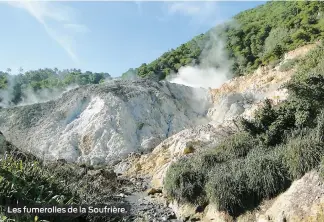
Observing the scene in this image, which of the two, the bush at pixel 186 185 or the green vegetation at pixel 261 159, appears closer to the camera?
the green vegetation at pixel 261 159

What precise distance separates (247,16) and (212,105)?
34.4 m

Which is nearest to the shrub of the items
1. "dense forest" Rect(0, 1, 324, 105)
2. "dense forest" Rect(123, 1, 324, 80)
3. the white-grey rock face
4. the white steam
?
the white-grey rock face

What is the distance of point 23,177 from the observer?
7.32 metres

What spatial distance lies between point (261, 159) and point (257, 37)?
38.9 metres

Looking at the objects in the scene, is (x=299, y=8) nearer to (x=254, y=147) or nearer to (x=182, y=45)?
(x=182, y=45)

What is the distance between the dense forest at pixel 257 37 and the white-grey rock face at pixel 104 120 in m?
12.0

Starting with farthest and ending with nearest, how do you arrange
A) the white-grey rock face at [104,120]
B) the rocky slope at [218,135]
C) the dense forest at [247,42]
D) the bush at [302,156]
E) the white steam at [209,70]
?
the white steam at [209,70] < the dense forest at [247,42] < the white-grey rock face at [104,120] < the rocky slope at [218,135] < the bush at [302,156]

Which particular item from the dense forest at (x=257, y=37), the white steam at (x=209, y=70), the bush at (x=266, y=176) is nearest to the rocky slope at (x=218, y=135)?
the bush at (x=266, y=176)

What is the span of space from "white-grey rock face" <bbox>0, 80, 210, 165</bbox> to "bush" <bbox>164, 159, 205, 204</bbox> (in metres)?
10.0

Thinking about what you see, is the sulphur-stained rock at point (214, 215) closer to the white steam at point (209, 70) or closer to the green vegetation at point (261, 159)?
the green vegetation at point (261, 159)

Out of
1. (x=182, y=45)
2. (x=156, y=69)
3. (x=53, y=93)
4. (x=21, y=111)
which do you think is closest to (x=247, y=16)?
(x=182, y=45)

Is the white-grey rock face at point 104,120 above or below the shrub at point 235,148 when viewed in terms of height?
above

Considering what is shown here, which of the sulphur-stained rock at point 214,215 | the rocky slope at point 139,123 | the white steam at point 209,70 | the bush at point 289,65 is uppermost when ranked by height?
the white steam at point 209,70

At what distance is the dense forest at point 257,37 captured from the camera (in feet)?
123
